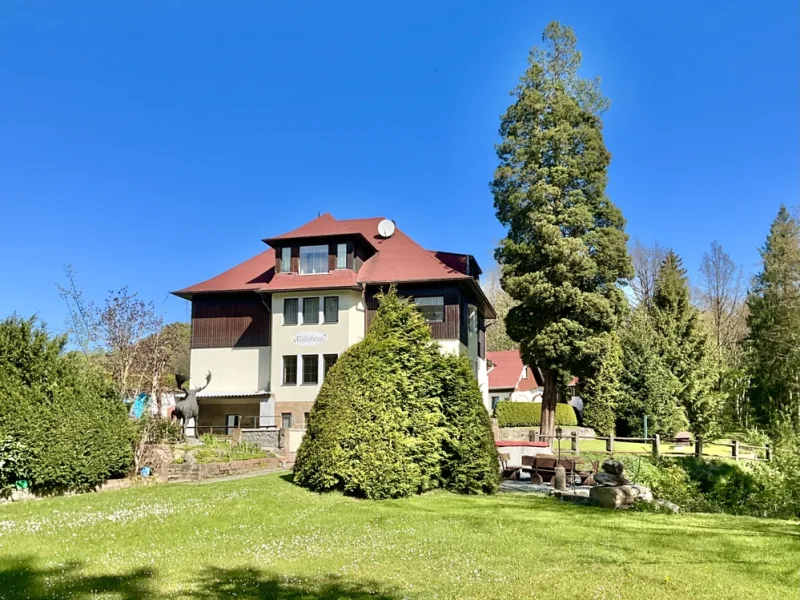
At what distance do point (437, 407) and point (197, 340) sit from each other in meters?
24.6

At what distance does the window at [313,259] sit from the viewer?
111ft

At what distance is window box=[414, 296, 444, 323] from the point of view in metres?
32.7

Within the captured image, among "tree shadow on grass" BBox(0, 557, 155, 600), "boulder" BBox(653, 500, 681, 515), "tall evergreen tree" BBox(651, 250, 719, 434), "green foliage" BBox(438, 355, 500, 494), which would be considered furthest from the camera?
"tall evergreen tree" BBox(651, 250, 719, 434)

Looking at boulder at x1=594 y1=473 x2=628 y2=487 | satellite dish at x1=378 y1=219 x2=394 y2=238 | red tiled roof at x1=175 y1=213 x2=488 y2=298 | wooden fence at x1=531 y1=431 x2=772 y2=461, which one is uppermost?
satellite dish at x1=378 y1=219 x2=394 y2=238

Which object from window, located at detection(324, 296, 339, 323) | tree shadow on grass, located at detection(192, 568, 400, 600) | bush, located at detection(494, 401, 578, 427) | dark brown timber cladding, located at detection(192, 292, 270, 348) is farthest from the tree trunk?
tree shadow on grass, located at detection(192, 568, 400, 600)

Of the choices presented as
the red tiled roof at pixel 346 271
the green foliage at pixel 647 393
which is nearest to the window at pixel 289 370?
the red tiled roof at pixel 346 271

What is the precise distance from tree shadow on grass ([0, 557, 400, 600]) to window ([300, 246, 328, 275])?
26.8 meters

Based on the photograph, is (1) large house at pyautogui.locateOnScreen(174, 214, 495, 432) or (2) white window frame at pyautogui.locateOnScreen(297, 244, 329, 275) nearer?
(1) large house at pyautogui.locateOnScreen(174, 214, 495, 432)

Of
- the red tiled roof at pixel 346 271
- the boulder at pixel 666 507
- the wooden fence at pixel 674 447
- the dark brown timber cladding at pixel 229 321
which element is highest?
the red tiled roof at pixel 346 271

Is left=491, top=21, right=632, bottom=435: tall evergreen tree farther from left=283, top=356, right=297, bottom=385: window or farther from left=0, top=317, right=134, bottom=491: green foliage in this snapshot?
left=0, top=317, right=134, bottom=491: green foliage

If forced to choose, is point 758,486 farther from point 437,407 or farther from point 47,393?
point 47,393

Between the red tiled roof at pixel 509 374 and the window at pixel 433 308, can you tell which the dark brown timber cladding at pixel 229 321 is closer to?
the window at pixel 433 308

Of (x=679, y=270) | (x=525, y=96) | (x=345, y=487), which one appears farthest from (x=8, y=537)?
(x=679, y=270)

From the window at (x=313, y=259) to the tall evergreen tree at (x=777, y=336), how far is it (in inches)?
845
